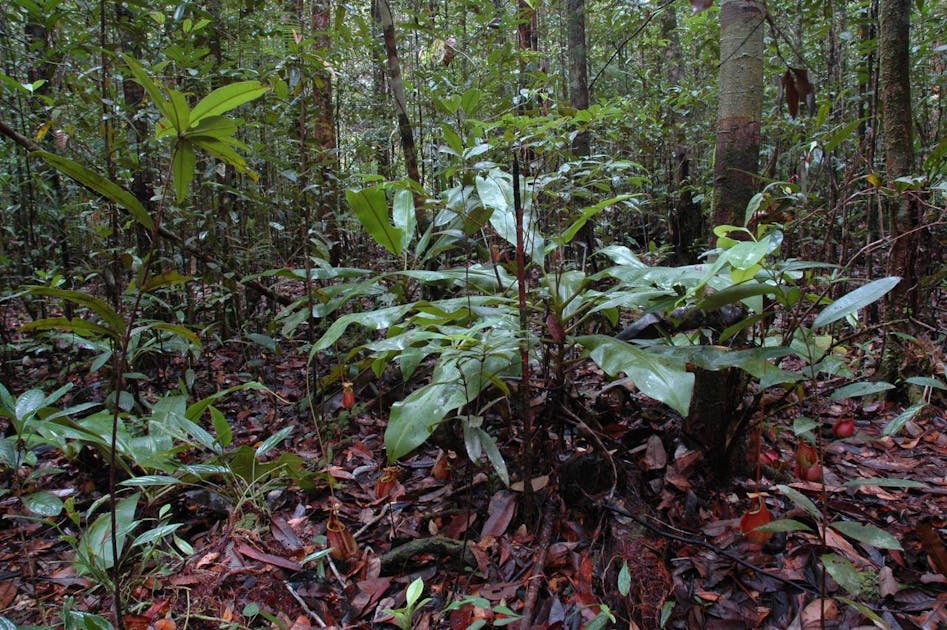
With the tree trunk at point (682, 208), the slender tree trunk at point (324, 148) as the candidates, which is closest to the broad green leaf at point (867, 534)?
the slender tree trunk at point (324, 148)

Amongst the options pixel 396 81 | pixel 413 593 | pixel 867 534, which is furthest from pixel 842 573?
pixel 396 81

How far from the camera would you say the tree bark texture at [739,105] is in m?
1.61

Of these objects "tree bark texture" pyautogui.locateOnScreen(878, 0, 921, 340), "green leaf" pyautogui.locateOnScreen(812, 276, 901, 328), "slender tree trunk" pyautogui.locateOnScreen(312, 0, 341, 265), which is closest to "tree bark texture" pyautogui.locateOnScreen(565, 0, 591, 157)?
"slender tree trunk" pyautogui.locateOnScreen(312, 0, 341, 265)

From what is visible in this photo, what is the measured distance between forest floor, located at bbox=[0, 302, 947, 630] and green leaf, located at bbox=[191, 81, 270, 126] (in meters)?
1.02

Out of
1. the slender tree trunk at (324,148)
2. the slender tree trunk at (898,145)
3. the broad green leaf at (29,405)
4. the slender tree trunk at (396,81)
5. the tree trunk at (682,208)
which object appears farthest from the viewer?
the tree trunk at (682,208)

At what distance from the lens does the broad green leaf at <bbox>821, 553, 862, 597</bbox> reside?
1.03m

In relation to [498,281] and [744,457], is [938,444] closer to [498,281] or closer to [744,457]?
[744,457]

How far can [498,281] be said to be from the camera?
1838mm

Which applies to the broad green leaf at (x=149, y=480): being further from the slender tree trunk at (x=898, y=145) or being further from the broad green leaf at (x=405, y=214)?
the slender tree trunk at (x=898, y=145)

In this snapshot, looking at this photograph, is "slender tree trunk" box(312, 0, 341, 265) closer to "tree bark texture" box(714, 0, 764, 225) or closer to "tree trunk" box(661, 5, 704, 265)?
"tree bark texture" box(714, 0, 764, 225)

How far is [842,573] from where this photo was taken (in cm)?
105

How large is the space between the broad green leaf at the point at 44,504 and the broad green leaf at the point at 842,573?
182 centimetres

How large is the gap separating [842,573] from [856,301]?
1.95ft

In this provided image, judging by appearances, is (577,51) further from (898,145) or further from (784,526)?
(784,526)
